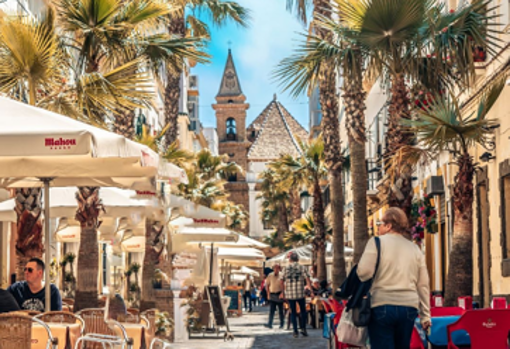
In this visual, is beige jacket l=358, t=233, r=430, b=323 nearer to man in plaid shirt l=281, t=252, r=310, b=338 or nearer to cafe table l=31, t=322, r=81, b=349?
cafe table l=31, t=322, r=81, b=349

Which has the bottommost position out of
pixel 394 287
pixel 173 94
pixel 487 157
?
pixel 394 287

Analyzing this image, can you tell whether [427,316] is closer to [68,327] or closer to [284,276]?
[68,327]

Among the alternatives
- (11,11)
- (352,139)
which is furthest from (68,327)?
(11,11)

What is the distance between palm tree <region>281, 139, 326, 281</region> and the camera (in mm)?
36312

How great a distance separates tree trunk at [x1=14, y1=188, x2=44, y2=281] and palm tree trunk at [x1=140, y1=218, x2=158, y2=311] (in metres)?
5.78

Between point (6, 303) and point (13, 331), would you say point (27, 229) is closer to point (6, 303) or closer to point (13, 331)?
point (6, 303)

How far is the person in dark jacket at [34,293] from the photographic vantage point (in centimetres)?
1077

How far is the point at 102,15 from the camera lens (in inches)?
578

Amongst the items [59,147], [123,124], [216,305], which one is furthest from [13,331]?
[216,305]

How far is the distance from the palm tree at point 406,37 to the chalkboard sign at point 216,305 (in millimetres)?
6864

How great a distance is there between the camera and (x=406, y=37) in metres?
14.8

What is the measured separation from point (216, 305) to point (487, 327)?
1293cm

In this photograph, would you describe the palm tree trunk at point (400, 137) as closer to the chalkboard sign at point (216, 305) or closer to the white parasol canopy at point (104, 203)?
the white parasol canopy at point (104, 203)

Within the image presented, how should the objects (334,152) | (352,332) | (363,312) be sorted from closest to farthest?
(363,312) → (352,332) → (334,152)
